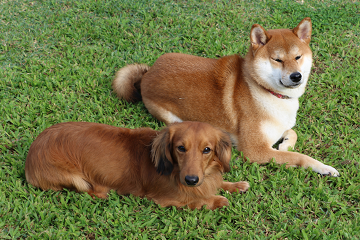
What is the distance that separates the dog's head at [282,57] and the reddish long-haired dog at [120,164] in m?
1.25

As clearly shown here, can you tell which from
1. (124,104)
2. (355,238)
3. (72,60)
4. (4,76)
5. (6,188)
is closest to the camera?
(355,238)

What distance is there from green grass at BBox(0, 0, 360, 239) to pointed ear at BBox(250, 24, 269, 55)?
54.6 inches

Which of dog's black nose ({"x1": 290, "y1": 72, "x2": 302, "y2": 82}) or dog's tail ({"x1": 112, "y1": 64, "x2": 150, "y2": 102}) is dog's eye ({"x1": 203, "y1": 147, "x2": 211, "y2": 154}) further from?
dog's tail ({"x1": 112, "y1": 64, "x2": 150, "y2": 102})

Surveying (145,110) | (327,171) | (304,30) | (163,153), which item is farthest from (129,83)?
(327,171)

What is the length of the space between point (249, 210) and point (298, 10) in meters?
4.80

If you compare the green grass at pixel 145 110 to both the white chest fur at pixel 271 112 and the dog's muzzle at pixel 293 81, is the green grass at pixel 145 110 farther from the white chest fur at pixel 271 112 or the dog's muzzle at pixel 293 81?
the dog's muzzle at pixel 293 81

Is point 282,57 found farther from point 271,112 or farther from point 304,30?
point 271,112

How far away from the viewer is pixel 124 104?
5.48 m

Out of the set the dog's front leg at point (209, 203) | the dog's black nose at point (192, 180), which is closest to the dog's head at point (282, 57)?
the dog's front leg at point (209, 203)

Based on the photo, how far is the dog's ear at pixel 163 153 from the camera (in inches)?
139

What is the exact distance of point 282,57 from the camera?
436cm

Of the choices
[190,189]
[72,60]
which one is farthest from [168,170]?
[72,60]

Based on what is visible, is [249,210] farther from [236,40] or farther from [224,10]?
[224,10]

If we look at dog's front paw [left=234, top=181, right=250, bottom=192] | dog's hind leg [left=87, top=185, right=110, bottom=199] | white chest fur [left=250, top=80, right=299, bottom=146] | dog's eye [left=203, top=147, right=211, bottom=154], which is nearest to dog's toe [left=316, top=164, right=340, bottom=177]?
white chest fur [left=250, top=80, right=299, bottom=146]
